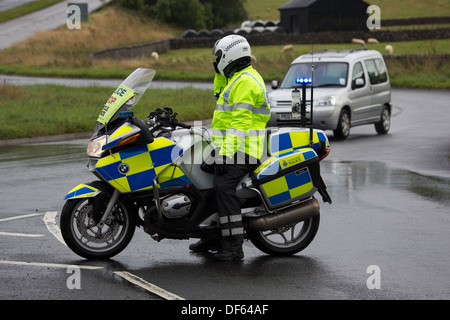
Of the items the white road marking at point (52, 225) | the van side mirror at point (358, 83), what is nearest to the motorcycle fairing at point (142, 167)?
the white road marking at point (52, 225)

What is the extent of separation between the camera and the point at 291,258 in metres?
8.45

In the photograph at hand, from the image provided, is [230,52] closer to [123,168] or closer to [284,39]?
[123,168]

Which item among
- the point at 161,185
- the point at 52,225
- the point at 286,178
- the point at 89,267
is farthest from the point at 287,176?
the point at 52,225

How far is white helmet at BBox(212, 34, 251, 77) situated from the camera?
826 centimetres

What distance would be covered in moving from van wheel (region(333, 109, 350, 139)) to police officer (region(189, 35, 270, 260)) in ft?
41.0

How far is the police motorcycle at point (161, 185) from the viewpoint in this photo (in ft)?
26.3

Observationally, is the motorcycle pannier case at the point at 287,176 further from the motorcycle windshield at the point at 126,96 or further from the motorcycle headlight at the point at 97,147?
the motorcycle headlight at the point at 97,147

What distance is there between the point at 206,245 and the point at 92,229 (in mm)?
1148

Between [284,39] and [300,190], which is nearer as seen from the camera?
[300,190]

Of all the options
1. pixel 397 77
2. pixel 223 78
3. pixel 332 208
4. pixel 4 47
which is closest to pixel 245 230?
pixel 223 78

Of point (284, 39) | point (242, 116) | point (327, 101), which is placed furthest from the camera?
point (284, 39)

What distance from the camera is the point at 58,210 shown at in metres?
11.2
